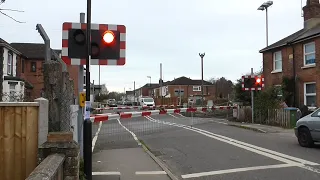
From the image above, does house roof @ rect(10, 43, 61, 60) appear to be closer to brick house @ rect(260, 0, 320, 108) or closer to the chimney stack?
brick house @ rect(260, 0, 320, 108)

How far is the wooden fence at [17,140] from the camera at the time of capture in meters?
5.10

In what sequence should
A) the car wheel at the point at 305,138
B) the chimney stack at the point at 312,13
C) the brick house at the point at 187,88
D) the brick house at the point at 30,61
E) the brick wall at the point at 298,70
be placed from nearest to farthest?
the car wheel at the point at 305,138
the brick wall at the point at 298,70
the chimney stack at the point at 312,13
the brick house at the point at 30,61
the brick house at the point at 187,88

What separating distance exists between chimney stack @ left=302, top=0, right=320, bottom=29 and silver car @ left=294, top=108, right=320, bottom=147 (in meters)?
16.8

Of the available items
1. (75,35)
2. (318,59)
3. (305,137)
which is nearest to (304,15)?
(318,59)

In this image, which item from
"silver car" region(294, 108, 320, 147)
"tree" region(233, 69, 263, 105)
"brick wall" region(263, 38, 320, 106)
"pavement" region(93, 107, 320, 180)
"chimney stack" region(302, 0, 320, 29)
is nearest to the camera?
"pavement" region(93, 107, 320, 180)

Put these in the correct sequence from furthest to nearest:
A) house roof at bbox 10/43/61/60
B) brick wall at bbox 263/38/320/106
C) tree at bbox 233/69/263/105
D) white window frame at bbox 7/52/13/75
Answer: house roof at bbox 10/43/61/60 → white window frame at bbox 7/52/13/75 → tree at bbox 233/69/263/105 → brick wall at bbox 263/38/320/106

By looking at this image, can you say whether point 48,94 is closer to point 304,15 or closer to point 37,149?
point 37,149

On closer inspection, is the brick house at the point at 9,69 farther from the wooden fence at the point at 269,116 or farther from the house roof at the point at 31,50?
the wooden fence at the point at 269,116

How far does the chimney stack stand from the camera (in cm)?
2648

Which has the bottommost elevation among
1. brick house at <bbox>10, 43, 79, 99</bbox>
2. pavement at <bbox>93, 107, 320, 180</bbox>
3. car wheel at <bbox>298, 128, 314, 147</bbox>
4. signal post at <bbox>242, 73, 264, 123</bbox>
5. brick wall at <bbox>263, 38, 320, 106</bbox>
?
pavement at <bbox>93, 107, 320, 180</bbox>

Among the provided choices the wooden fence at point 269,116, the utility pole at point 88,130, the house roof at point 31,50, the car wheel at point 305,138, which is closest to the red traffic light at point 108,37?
the utility pole at point 88,130

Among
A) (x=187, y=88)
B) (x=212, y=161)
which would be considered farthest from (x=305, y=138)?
(x=187, y=88)

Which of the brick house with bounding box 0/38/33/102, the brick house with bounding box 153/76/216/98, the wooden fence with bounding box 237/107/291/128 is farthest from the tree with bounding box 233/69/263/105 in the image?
the brick house with bounding box 153/76/216/98

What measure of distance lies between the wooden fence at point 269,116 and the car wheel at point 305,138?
302 inches
